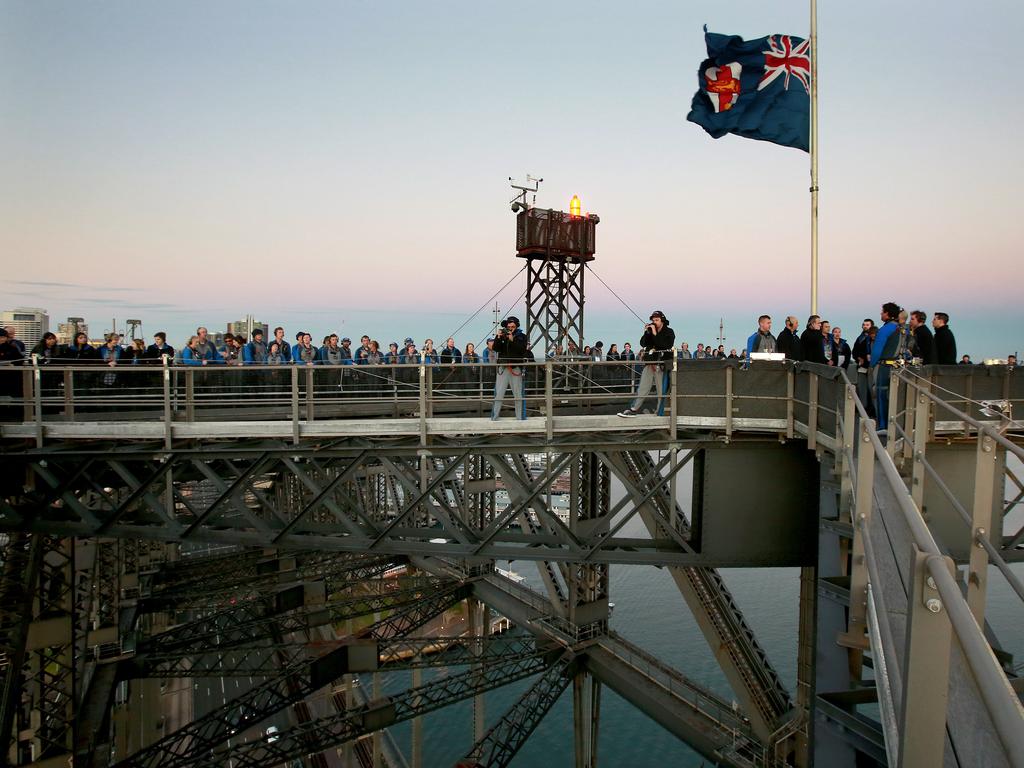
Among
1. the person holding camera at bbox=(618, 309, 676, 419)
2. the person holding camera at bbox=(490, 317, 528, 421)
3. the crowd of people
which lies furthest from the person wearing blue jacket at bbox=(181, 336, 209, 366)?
the person holding camera at bbox=(618, 309, 676, 419)

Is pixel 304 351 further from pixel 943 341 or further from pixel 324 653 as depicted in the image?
pixel 943 341

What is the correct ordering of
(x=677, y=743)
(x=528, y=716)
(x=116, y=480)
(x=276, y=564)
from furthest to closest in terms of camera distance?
(x=677, y=743) < (x=276, y=564) < (x=528, y=716) < (x=116, y=480)

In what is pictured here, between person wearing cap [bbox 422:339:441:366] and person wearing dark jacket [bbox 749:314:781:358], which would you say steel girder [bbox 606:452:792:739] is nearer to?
person wearing dark jacket [bbox 749:314:781:358]

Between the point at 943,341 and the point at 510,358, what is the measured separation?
8.07 m

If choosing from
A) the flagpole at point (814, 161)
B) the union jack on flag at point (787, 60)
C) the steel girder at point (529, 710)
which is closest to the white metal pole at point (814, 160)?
the flagpole at point (814, 161)

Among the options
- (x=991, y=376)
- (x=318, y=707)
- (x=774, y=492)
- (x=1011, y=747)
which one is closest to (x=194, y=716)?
(x=318, y=707)

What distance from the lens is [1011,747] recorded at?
1.08 meters

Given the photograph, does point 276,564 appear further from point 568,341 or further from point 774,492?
point 774,492

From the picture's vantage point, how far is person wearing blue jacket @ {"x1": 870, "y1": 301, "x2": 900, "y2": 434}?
33.4 ft

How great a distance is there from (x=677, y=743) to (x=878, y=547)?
49.1m

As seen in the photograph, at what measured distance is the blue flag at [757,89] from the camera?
15.1m

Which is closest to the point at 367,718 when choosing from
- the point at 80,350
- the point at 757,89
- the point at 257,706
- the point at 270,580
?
the point at 257,706

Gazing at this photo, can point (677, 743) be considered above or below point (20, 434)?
below

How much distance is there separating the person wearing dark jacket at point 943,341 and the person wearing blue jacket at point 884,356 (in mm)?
2443
